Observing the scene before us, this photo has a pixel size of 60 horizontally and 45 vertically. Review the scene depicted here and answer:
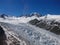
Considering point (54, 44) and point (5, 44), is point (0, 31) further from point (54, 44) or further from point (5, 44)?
point (54, 44)

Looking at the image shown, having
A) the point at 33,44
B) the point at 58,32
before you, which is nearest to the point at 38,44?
the point at 33,44

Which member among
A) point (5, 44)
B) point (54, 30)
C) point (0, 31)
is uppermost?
point (54, 30)

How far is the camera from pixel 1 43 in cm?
2497

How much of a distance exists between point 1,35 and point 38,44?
55.5 feet

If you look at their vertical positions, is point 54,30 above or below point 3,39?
above

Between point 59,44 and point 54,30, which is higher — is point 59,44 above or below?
below

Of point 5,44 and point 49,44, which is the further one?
point 49,44

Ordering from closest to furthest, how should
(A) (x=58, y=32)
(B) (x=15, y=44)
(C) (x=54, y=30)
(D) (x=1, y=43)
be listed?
1. (D) (x=1, y=43)
2. (B) (x=15, y=44)
3. (A) (x=58, y=32)
4. (C) (x=54, y=30)

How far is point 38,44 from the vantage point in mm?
A: 40938

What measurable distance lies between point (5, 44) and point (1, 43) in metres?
0.97

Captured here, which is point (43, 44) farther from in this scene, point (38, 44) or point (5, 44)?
point (5, 44)

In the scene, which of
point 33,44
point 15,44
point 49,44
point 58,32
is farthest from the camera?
point 58,32

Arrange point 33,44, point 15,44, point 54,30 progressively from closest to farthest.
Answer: point 15,44 < point 33,44 < point 54,30

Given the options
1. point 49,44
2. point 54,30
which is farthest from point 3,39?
point 54,30
